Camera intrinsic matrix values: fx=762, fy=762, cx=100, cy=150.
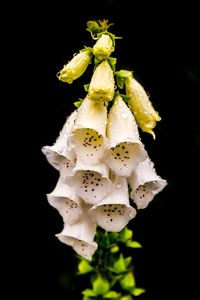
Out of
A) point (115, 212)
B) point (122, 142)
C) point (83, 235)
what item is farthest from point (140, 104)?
point (83, 235)

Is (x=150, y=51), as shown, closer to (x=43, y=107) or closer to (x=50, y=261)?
(x=43, y=107)

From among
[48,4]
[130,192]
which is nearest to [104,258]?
[130,192]

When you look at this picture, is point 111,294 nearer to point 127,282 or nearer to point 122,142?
point 127,282

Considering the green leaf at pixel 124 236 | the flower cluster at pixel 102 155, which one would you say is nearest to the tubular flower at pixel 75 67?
the flower cluster at pixel 102 155

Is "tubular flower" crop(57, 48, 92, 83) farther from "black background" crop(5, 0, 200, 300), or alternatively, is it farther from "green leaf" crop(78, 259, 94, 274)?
"black background" crop(5, 0, 200, 300)

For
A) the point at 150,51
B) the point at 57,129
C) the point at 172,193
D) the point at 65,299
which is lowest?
the point at 65,299

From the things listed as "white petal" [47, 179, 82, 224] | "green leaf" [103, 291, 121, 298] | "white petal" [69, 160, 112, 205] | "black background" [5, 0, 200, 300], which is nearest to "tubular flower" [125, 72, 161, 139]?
"white petal" [69, 160, 112, 205]

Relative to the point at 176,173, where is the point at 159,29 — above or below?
above
